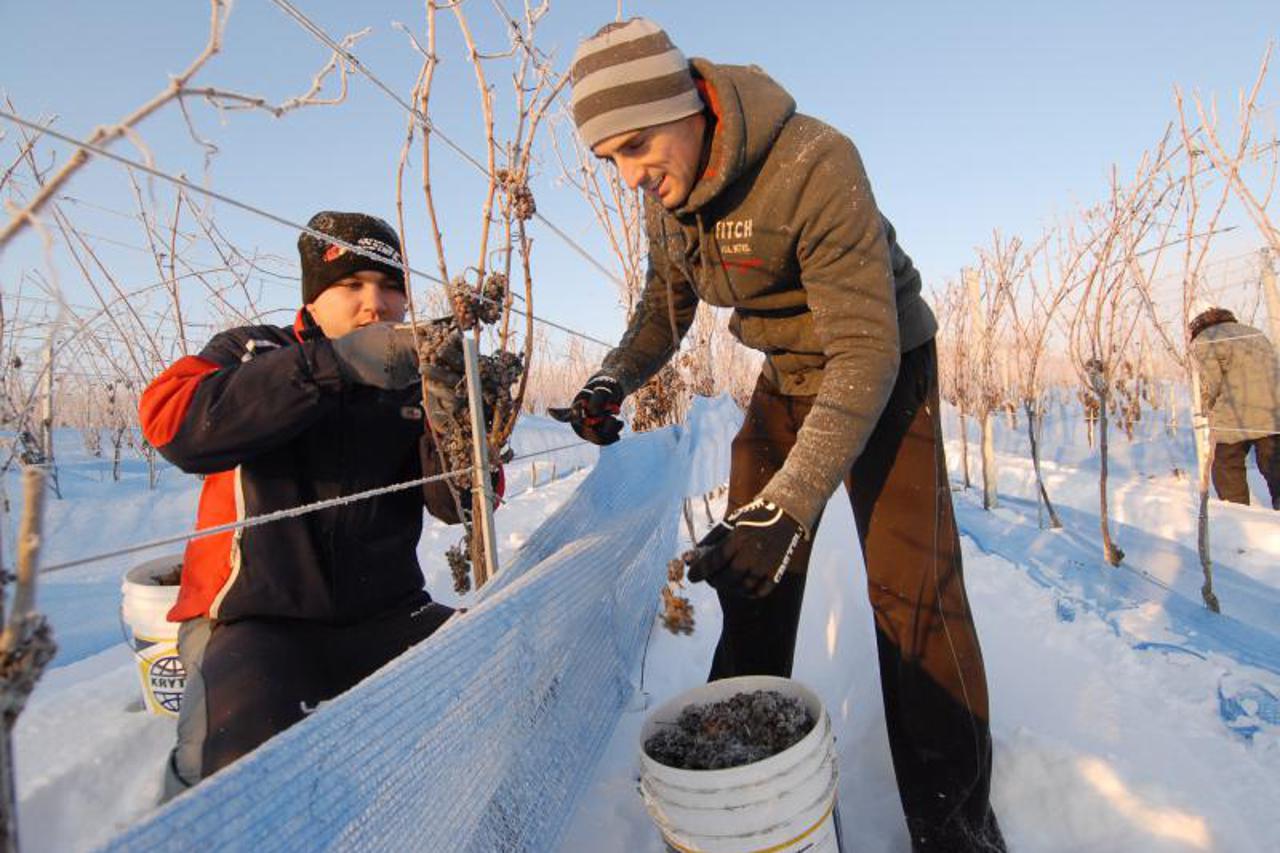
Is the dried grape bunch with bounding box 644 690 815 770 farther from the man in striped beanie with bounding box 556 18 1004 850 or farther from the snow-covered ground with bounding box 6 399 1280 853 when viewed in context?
the snow-covered ground with bounding box 6 399 1280 853

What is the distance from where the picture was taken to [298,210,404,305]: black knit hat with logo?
1.87 meters

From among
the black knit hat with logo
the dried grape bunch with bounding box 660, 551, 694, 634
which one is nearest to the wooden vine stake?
the black knit hat with logo

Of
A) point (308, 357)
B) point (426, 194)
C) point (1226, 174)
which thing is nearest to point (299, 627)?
point (308, 357)

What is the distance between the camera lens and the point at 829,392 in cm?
135

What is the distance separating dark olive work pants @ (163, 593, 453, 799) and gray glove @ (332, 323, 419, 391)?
0.62 metres

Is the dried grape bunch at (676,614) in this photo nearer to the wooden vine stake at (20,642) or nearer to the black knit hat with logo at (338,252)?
the black knit hat with logo at (338,252)

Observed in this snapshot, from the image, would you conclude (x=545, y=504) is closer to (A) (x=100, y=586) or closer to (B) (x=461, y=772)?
(A) (x=100, y=586)

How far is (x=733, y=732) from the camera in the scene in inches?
52.2

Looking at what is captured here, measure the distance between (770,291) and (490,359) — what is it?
2.41 ft

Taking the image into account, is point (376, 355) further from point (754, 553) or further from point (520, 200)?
point (754, 553)

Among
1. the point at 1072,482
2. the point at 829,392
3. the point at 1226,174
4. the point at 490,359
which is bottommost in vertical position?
the point at 1072,482

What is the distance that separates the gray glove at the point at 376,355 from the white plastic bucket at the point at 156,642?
1098 mm

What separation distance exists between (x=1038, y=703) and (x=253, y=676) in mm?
2218

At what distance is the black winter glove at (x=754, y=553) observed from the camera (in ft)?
4.10
